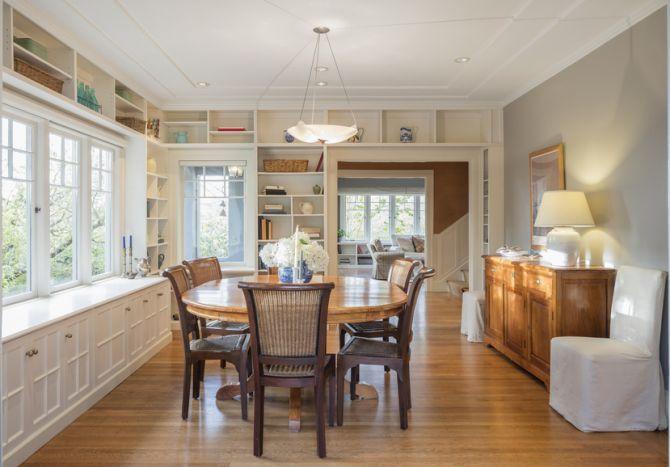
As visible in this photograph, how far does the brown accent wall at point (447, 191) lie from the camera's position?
29.4ft

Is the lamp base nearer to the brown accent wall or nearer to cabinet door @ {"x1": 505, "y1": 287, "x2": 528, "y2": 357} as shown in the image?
cabinet door @ {"x1": 505, "y1": 287, "x2": 528, "y2": 357}

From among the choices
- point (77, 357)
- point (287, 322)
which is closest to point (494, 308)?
point (287, 322)

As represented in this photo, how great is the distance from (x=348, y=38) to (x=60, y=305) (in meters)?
2.85

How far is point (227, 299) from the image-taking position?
3023 millimetres

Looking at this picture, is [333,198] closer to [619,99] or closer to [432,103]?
[432,103]

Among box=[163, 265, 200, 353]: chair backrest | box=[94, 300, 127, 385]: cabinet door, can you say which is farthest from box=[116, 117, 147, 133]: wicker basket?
box=[163, 265, 200, 353]: chair backrest

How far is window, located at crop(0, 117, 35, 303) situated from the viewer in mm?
3230

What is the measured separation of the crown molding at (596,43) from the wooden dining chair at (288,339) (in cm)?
280

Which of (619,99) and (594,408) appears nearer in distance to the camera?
(594,408)

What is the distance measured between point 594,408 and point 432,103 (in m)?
3.79

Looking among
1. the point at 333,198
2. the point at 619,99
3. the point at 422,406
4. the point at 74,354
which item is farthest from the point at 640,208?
the point at 74,354

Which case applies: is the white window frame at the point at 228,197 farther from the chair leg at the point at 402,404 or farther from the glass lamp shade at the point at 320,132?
the chair leg at the point at 402,404

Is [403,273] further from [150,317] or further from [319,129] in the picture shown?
[150,317]

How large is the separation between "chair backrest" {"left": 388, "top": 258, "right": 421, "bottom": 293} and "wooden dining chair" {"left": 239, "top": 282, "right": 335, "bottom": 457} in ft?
4.26
